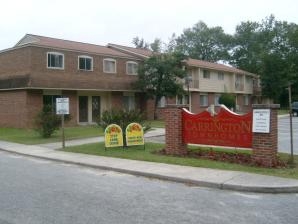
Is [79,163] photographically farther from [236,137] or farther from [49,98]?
[49,98]

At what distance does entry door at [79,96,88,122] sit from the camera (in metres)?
30.6

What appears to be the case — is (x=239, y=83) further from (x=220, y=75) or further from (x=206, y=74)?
(x=206, y=74)

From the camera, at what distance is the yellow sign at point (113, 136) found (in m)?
15.1

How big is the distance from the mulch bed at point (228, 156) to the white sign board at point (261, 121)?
0.91 meters

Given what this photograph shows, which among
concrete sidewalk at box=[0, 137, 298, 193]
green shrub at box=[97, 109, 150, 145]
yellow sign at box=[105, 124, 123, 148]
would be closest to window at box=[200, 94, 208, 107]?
green shrub at box=[97, 109, 150, 145]

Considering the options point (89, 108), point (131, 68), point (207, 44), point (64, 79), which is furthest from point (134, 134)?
point (207, 44)

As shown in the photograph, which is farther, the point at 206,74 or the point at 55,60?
the point at 206,74

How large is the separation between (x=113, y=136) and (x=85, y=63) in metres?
15.8

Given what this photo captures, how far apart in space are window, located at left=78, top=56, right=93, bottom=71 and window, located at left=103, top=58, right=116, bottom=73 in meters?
1.37

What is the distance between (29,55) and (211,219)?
73.8ft

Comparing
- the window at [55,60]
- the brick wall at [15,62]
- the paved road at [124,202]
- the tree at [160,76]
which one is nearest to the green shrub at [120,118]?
the paved road at [124,202]

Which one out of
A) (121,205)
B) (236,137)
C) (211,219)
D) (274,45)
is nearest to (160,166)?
A: (236,137)

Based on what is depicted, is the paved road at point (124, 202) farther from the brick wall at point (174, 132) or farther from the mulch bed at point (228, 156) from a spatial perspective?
the brick wall at point (174, 132)

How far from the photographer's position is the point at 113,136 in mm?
15297
